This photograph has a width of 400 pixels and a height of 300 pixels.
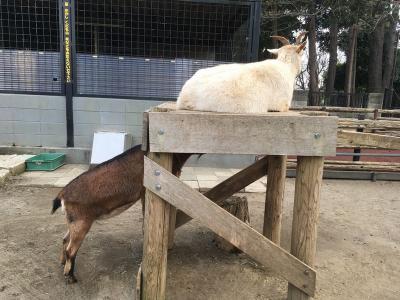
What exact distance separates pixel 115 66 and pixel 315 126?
5856mm

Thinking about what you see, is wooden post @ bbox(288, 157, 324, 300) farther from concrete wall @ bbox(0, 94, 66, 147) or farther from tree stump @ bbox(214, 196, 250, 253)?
concrete wall @ bbox(0, 94, 66, 147)

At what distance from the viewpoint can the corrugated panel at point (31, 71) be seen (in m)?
7.44

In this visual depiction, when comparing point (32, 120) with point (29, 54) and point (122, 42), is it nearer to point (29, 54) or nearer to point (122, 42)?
point (29, 54)

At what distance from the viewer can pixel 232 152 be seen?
2.48 meters

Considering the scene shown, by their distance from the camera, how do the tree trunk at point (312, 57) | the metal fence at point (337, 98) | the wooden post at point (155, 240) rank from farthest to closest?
the metal fence at point (337, 98), the tree trunk at point (312, 57), the wooden post at point (155, 240)

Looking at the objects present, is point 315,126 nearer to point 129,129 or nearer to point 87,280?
point 87,280

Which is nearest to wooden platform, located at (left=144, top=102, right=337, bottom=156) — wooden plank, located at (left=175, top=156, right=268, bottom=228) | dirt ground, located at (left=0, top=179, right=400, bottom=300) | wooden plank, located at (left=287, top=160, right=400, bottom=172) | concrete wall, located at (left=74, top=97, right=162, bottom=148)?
wooden plank, located at (left=175, top=156, right=268, bottom=228)

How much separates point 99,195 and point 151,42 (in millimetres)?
5221

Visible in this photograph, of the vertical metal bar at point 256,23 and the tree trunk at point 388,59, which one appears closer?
the vertical metal bar at point 256,23

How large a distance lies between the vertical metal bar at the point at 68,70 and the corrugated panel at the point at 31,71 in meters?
0.23

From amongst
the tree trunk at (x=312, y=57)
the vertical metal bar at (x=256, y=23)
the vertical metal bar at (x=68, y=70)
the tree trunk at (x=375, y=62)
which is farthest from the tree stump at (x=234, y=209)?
the tree trunk at (x=375, y=62)

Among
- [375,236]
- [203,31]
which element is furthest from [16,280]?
[203,31]

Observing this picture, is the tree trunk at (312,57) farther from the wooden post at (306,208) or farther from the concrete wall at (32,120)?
the wooden post at (306,208)

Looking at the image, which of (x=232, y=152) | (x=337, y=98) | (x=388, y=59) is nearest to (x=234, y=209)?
(x=232, y=152)
